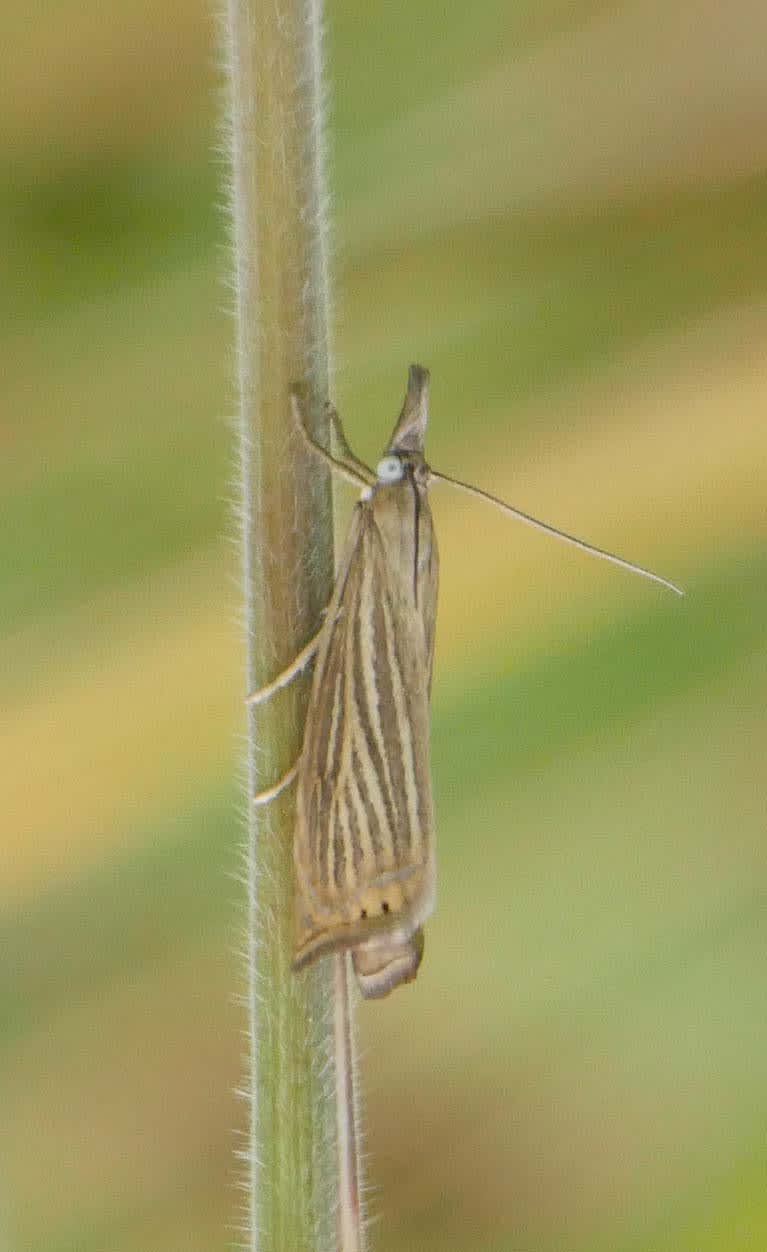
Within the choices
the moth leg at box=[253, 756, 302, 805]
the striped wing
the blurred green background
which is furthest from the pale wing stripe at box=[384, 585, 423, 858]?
the blurred green background

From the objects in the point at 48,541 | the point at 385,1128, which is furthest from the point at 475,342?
the point at 385,1128

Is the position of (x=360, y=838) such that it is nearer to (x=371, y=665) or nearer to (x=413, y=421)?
(x=371, y=665)

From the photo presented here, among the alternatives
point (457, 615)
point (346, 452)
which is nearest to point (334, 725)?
point (346, 452)

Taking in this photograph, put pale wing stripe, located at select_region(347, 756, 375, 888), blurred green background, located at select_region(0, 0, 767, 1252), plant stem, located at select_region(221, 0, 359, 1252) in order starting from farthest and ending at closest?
1. blurred green background, located at select_region(0, 0, 767, 1252)
2. pale wing stripe, located at select_region(347, 756, 375, 888)
3. plant stem, located at select_region(221, 0, 359, 1252)

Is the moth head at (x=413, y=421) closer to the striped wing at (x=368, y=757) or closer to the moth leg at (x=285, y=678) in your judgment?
the striped wing at (x=368, y=757)

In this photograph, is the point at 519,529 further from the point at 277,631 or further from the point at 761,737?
the point at 277,631

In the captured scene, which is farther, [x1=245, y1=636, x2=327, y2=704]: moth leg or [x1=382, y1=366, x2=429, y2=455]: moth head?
[x1=382, y1=366, x2=429, y2=455]: moth head

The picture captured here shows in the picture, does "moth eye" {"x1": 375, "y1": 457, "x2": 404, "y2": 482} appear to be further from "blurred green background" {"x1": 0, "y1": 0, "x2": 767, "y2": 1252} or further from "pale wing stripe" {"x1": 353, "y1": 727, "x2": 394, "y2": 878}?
"blurred green background" {"x1": 0, "y1": 0, "x2": 767, "y2": 1252}

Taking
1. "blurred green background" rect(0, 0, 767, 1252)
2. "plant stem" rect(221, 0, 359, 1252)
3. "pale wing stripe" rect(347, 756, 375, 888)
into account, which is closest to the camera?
"plant stem" rect(221, 0, 359, 1252)

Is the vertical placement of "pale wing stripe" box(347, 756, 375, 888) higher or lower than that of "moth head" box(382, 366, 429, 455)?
lower
